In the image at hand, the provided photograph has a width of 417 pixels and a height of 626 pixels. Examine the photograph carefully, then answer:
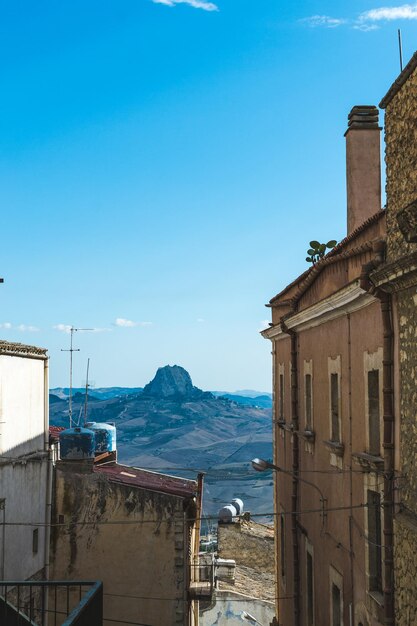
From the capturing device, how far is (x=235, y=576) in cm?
3559

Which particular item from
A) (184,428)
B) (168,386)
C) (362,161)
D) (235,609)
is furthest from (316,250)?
(168,386)

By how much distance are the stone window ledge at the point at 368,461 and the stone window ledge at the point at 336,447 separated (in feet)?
2.89

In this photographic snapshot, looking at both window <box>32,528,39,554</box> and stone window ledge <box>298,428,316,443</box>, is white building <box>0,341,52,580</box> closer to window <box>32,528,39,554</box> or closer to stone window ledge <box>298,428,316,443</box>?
window <box>32,528,39,554</box>

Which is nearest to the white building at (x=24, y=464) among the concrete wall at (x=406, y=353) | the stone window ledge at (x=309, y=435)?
the stone window ledge at (x=309, y=435)

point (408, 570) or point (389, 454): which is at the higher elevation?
point (389, 454)

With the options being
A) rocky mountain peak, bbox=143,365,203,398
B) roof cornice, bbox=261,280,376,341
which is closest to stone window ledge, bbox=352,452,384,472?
roof cornice, bbox=261,280,376,341

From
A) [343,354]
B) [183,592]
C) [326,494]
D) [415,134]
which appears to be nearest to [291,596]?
[183,592]

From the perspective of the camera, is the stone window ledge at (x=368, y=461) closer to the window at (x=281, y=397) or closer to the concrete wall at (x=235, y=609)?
the window at (x=281, y=397)

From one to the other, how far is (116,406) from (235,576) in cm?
14263

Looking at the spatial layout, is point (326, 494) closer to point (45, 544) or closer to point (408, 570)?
point (408, 570)

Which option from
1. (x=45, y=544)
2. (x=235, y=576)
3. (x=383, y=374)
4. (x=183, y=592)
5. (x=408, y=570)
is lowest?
(x=235, y=576)

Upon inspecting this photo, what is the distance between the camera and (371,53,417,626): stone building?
376 inches

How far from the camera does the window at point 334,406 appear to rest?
561 inches

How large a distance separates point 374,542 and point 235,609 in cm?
2082
